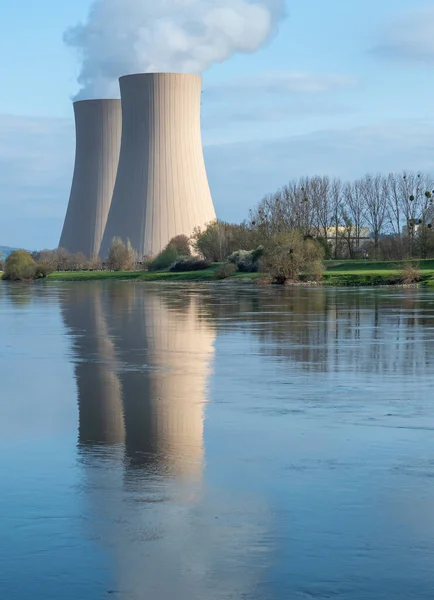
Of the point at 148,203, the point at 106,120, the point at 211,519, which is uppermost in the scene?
the point at 106,120

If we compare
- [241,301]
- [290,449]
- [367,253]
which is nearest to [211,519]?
[290,449]

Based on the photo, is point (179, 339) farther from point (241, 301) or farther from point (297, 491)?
point (241, 301)

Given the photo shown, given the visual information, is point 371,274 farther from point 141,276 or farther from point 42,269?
point 42,269

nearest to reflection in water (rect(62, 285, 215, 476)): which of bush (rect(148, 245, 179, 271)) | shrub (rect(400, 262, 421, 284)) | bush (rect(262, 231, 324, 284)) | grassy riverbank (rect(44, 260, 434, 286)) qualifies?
shrub (rect(400, 262, 421, 284))

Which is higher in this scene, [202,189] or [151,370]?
[202,189]

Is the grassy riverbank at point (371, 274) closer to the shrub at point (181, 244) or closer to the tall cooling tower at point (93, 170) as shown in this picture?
the shrub at point (181, 244)

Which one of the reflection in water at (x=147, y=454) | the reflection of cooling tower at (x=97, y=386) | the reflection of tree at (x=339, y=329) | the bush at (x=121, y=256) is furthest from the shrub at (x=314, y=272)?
the reflection in water at (x=147, y=454)
